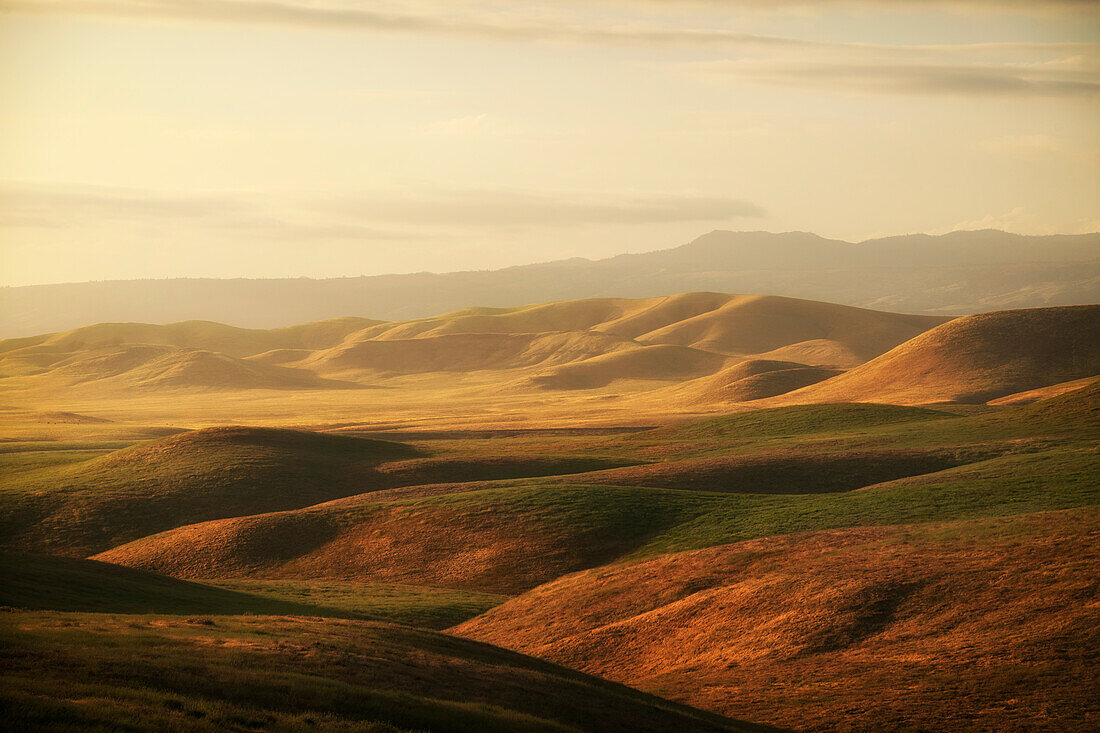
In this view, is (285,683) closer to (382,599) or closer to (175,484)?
(382,599)

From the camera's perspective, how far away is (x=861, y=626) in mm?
22625

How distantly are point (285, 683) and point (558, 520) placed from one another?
26071 mm

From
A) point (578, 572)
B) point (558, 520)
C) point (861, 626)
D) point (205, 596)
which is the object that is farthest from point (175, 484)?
point (861, 626)

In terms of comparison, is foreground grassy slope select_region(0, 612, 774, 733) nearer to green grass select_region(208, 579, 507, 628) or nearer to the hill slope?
green grass select_region(208, 579, 507, 628)

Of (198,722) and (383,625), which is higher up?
(198,722)

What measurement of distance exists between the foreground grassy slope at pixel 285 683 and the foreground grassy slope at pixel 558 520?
54.4ft

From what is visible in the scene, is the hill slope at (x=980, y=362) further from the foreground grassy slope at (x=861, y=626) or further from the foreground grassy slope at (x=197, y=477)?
the foreground grassy slope at (x=861, y=626)

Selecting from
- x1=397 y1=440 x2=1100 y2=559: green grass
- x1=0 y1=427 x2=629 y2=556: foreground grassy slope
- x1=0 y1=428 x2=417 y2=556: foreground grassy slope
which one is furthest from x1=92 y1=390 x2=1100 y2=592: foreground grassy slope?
x1=0 y1=427 x2=629 y2=556: foreground grassy slope

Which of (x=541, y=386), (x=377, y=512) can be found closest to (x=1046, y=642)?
(x=377, y=512)

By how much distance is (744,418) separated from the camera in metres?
71.9

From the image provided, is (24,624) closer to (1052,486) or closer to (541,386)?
(1052,486)

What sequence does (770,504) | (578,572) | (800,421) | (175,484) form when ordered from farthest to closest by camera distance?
(800,421)
(175,484)
(770,504)
(578,572)

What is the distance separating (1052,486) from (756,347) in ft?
538

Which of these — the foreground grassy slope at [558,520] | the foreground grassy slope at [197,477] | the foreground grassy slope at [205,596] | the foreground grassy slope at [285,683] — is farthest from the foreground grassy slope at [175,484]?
the foreground grassy slope at [285,683]
